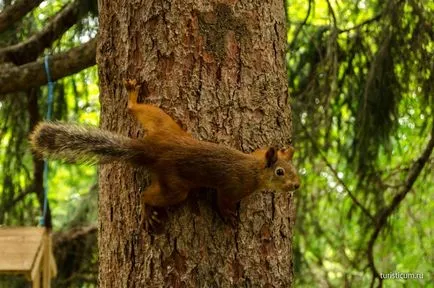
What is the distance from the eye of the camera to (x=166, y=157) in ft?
5.92

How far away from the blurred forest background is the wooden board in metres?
0.85

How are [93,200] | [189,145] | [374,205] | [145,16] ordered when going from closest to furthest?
[189,145]
[145,16]
[374,205]
[93,200]

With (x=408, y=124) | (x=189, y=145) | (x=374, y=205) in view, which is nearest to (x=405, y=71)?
(x=408, y=124)

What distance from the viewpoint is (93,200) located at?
450 cm

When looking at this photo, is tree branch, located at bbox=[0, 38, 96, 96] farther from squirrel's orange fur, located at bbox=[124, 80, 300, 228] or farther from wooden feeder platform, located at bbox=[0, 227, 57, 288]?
squirrel's orange fur, located at bbox=[124, 80, 300, 228]

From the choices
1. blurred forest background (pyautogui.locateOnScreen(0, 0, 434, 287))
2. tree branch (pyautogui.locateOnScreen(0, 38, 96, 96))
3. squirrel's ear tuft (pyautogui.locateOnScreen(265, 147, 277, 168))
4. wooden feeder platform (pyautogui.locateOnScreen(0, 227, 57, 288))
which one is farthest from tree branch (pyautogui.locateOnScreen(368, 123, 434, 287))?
squirrel's ear tuft (pyautogui.locateOnScreen(265, 147, 277, 168))

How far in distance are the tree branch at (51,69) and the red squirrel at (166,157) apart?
57.6 inches

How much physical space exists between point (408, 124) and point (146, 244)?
8.18 feet

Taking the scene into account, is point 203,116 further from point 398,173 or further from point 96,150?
point 398,173

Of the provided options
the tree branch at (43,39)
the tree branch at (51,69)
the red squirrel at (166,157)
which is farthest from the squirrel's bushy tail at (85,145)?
the tree branch at (43,39)

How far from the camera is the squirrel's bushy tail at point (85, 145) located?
180cm

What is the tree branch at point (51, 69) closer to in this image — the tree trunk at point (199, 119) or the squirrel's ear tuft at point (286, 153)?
the tree trunk at point (199, 119)

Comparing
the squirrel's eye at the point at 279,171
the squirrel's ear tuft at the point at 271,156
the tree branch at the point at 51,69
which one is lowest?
the squirrel's eye at the point at 279,171

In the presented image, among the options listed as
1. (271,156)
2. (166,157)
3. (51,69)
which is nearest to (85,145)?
(166,157)
